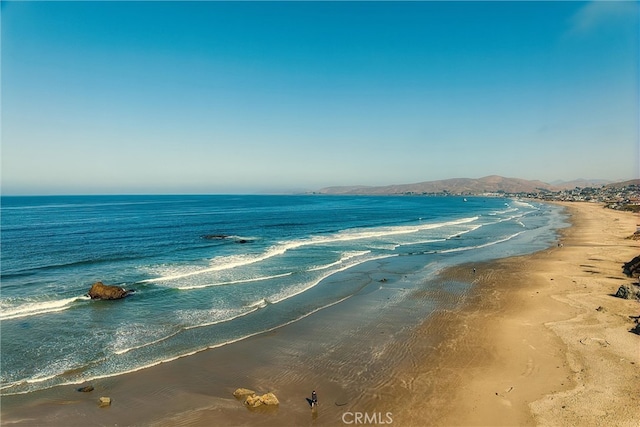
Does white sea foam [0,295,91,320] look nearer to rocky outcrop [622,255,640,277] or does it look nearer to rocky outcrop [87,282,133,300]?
rocky outcrop [87,282,133,300]

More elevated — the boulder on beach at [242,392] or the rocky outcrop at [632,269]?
the rocky outcrop at [632,269]

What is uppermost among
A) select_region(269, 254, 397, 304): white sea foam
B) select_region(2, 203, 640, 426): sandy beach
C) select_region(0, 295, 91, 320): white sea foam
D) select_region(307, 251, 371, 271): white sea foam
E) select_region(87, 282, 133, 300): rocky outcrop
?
select_region(87, 282, 133, 300): rocky outcrop

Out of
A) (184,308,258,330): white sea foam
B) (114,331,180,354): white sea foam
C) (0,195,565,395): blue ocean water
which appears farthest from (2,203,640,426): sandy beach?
(184,308,258,330): white sea foam

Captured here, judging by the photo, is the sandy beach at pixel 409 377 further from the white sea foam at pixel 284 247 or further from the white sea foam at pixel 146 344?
the white sea foam at pixel 284 247

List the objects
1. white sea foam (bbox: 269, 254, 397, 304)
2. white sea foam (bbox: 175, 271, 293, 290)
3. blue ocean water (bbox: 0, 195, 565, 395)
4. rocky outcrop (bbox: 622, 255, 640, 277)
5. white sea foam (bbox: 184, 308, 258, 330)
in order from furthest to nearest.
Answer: rocky outcrop (bbox: 622, 255, 640, 277)
white sea foam (bbox: 175, 271, 293, 290)
white sea foam (bbox: 269, 254, 397, 304)
white sea foam (bbox: 184, 308, 258, 330)
blue ocean water (bbox: 0, 195, 565, 395)

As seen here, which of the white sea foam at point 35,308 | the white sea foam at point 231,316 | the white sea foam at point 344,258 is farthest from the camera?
the white sea foam at point 344,258

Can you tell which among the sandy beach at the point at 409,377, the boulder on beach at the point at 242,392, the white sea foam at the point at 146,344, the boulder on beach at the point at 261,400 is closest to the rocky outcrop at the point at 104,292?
the white sea foam at the point at 146,344
